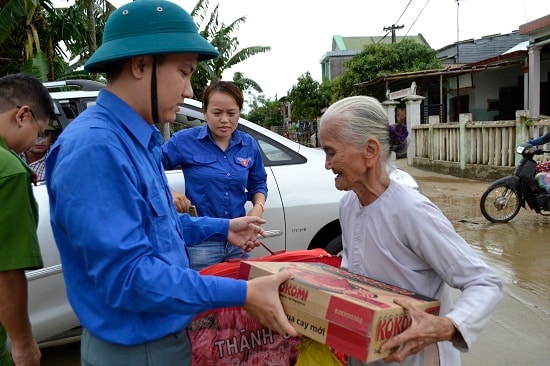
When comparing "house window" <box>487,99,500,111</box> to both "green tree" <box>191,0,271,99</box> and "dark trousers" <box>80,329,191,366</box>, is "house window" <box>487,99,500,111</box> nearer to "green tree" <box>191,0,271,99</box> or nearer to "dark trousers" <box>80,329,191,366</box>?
"green tree" <box>191,0,271,99</box>

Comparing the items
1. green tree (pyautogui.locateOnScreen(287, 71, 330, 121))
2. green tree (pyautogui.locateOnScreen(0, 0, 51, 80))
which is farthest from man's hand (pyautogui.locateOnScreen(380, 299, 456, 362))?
green tree (pyautogui.locateOnScreen(287, 71, 330, 121))

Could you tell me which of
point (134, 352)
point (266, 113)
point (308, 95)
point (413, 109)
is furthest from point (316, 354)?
point (266, 113)

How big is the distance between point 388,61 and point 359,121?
801 inches

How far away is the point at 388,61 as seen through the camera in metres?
20.8

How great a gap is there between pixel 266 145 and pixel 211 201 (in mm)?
1051

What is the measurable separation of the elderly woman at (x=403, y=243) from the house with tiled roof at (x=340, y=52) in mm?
35292

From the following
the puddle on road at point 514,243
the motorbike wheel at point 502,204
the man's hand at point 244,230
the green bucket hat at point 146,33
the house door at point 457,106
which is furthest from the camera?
the house door at point 457,106

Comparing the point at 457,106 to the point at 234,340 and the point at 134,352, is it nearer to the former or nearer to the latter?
the point at 234,340

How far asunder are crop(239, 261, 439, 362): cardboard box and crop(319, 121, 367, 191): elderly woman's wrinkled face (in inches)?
13.9

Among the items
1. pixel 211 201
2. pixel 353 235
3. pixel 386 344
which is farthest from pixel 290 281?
pixel 211 201

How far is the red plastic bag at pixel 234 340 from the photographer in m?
1.68

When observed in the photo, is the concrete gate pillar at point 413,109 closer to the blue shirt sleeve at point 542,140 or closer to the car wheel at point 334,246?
the blue shirt sleeve at point 542,140

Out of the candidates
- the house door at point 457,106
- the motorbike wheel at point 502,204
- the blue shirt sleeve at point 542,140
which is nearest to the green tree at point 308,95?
the house door at point 457,106

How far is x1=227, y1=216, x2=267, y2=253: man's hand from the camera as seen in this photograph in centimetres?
199
